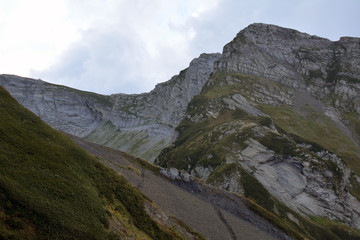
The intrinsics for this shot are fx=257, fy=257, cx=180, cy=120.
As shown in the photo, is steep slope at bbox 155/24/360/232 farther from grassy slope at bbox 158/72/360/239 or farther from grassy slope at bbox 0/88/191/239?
grassy slope at bbox 0/88/191/239

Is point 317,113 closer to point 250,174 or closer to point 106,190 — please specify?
point 250,174

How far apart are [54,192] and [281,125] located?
4293 inches

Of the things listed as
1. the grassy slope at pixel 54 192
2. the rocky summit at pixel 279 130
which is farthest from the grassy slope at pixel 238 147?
the grassy slope at pixel 54 192

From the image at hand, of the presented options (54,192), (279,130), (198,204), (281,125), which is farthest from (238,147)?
(54,192)

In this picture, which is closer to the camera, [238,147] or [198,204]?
[198,204]

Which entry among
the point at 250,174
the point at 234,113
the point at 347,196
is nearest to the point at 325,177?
the point at 347,196

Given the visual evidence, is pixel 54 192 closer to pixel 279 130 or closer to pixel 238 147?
pixel 238 147

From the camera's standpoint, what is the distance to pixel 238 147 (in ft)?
242

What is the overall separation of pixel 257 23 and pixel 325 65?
2149 inches

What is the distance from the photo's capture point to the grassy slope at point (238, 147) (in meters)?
49.2

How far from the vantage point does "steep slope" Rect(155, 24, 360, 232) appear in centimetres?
6375

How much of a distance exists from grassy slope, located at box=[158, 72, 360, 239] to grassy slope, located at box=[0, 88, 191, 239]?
2451 cm

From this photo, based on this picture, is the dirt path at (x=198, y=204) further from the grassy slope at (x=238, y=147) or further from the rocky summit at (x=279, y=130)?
the rocky summit at (x=279, y=130)

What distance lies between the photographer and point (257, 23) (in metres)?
185
